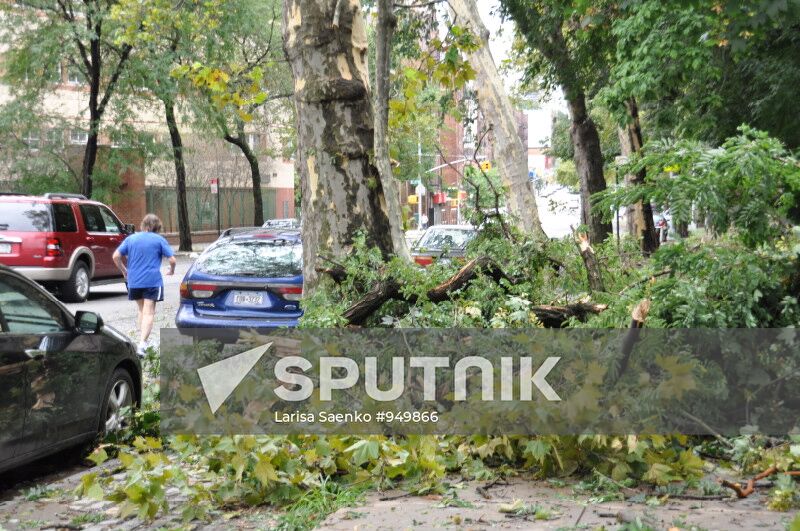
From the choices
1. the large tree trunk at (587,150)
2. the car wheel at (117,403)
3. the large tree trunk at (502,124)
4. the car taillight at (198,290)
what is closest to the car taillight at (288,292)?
the car taillight at (198,290)

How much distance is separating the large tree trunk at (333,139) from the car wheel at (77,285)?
11966 mm

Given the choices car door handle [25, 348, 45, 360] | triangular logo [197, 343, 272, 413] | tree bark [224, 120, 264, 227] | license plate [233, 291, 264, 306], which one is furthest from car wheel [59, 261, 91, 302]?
A: tree bark [224, 120, 264, 227]

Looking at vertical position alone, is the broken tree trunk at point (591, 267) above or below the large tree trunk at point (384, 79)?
below

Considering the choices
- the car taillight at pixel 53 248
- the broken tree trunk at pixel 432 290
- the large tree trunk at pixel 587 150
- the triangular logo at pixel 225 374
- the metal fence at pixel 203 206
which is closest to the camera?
the triangular logo at pixel 225 374

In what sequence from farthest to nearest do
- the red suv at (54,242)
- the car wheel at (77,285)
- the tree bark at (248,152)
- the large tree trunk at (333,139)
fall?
the tree bark at (248,152), the car wheel at (77,285), the red suv at (54,242), the large tree trunk at (333,139)

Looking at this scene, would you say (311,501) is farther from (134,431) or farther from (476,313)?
(134,431)

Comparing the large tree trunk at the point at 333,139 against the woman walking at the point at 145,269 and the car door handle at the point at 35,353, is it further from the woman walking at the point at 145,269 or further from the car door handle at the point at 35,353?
the woman walking at the point at 145,269

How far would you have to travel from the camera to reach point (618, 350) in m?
5.28

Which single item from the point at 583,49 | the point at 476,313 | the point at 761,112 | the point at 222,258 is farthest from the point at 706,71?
the point at 476,313

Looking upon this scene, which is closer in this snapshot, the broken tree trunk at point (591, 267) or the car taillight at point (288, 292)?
the broken tree trunk at point (591, 267)

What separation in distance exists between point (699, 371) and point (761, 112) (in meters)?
12.4

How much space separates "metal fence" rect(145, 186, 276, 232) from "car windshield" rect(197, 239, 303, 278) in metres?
41.4

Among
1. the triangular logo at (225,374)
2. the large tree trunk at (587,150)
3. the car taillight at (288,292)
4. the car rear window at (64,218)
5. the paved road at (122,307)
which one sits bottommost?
the paved road at (122,307)

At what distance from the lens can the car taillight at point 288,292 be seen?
10883 millimetres
